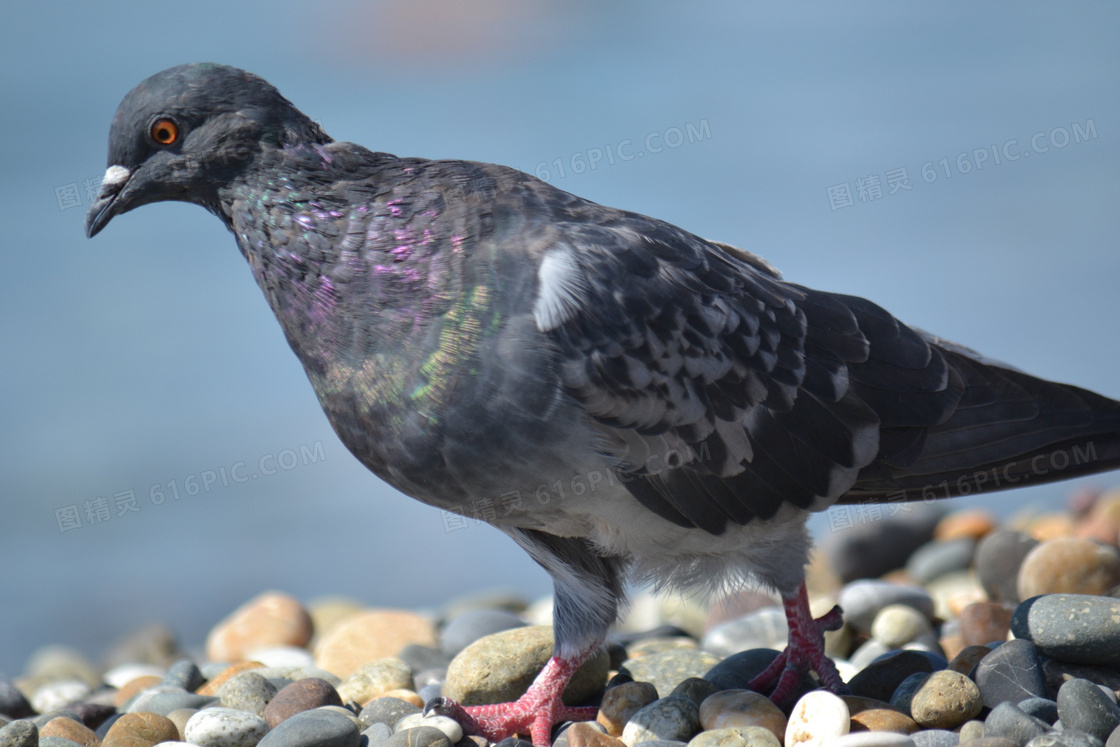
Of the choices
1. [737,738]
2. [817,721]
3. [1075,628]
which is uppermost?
[1075,628]

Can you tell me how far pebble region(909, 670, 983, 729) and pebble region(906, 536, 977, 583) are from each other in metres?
3.90

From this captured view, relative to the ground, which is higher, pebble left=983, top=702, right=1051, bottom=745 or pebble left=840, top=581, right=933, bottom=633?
pebble left=840, top=581, right=933, bottom=633

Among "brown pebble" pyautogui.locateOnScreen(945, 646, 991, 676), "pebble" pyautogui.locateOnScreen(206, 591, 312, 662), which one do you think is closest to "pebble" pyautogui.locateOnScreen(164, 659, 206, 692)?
"pebble" pyautogui.locateOnScreen(206, 591, 312, 662)

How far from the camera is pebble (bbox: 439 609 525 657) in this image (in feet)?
20.8

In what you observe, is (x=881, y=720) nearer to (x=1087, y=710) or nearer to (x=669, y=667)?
(x=1087, y=710)

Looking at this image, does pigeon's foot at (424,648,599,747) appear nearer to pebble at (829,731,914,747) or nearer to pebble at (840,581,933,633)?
pebble at (829,731,914,747)

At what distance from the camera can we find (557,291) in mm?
4129

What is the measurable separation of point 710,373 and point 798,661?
165 cm

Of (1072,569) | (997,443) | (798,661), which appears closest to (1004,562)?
(1072,569)

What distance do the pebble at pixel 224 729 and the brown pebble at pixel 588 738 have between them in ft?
4.57

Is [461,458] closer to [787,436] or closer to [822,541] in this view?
[787,436]

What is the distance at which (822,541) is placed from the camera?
9.73 meters

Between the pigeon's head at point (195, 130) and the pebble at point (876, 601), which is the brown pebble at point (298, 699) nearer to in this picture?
the pigeon's head at point (195, 130)

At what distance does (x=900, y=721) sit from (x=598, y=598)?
57.9 inches
